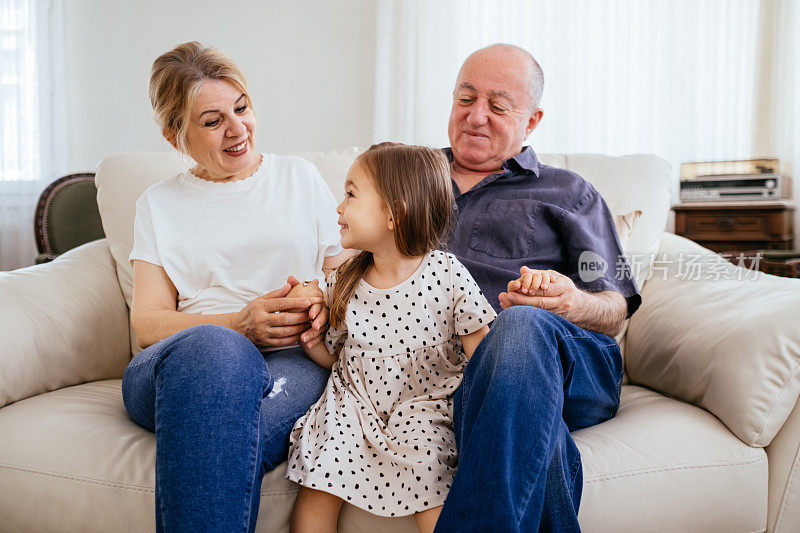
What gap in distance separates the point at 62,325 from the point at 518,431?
1.09 meters

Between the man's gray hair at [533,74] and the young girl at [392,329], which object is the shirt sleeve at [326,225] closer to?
the young girl at [392,329]

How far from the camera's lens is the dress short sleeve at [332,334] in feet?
4.01

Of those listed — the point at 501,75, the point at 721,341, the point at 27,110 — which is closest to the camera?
the point at 721,341

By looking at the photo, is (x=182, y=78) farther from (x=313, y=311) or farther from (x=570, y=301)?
(x=570, y=301)

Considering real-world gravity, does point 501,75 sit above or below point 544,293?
above

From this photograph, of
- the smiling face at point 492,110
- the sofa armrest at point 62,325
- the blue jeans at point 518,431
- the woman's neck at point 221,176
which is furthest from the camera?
the smiling face at point 492,110

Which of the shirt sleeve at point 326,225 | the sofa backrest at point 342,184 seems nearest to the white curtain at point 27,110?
the sofa backrest at point 342,184

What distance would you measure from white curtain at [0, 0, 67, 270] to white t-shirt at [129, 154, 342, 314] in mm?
2520

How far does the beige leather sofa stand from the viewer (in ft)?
3.55

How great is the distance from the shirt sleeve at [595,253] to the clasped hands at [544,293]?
17cm

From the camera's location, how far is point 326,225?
4.90ft

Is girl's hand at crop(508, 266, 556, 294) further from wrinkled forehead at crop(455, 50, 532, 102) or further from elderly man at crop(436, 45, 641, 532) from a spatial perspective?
wrinkled forehead at crop(455, 50, 532, 102)

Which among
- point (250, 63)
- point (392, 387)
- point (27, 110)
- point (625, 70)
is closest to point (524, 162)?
point (392, 387)

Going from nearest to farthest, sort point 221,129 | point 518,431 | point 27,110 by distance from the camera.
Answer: point 518,431 < point 221,129 < point 27,110
